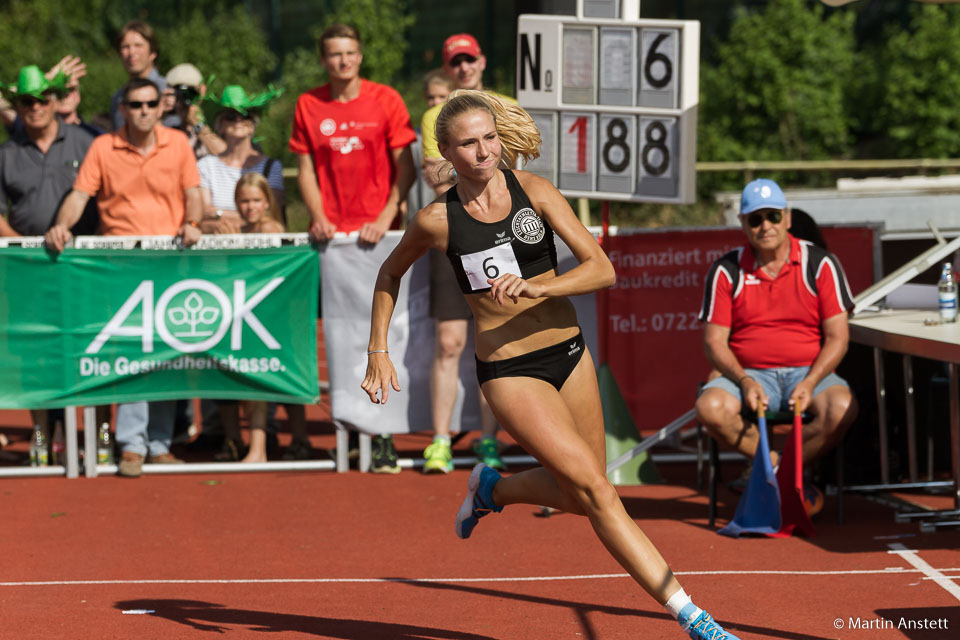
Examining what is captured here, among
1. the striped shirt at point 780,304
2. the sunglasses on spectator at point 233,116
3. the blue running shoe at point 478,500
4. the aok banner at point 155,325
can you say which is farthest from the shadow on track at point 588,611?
the sunglasses on spectator at point 233,116

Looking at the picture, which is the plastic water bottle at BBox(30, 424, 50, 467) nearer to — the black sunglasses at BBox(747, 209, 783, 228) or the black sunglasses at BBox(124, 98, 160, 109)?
the black sunglasses at BBox(124, 98, 160, 109)

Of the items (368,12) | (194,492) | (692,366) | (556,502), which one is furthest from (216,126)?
(368,12)

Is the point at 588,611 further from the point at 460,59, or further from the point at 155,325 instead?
the point at 460,59

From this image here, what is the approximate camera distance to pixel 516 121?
5527 millimetres

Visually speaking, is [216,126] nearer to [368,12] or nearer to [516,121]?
[516,121]

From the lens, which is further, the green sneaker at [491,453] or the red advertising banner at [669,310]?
the red advertising banner at [669,310]

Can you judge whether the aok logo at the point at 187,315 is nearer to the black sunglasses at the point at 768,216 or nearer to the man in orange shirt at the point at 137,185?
the man in orange shirt at the point at 137,185

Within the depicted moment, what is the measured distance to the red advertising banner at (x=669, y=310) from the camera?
9695mm

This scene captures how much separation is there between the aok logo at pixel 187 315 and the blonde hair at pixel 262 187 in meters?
0.73

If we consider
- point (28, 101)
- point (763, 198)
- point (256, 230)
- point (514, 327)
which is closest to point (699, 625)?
point (514, 327)

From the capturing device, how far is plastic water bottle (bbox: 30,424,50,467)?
9688mm

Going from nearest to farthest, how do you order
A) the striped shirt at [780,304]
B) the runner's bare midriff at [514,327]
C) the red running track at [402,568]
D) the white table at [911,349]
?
the runner's bare midriff at [514,327] → the red running track at [402,568] → the white table at [911,349] → the striped shirt at [780,304]

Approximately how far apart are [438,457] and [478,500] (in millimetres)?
3275

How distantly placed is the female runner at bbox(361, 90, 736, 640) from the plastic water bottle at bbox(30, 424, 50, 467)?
189 inches
